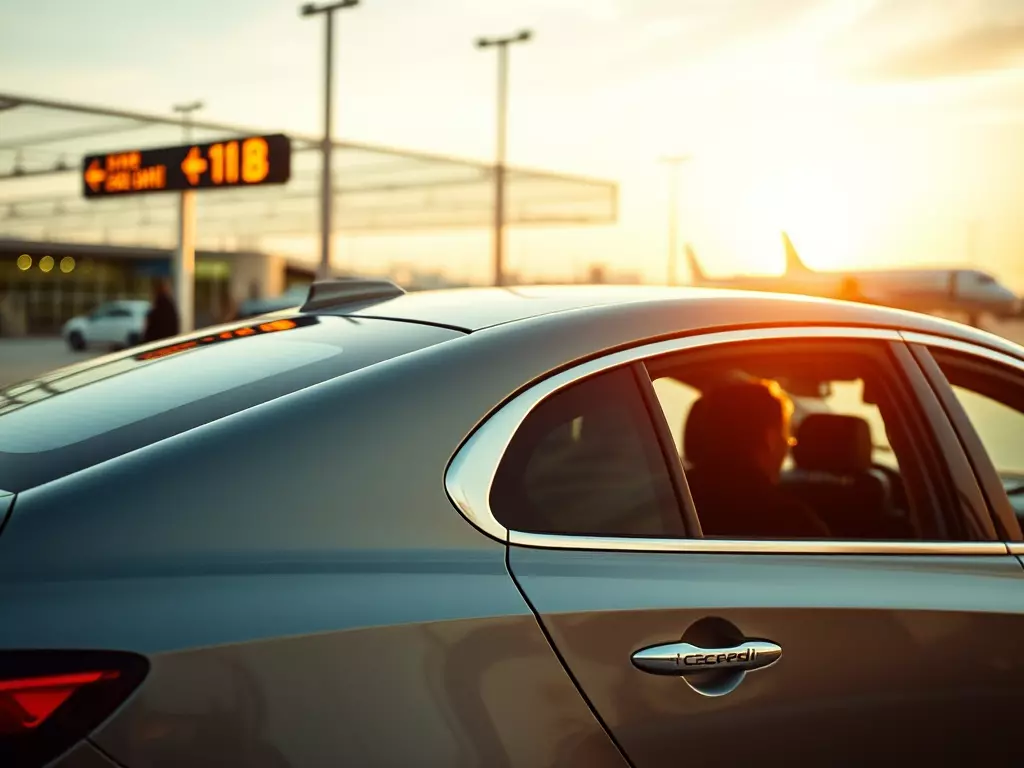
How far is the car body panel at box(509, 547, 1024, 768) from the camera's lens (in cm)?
170

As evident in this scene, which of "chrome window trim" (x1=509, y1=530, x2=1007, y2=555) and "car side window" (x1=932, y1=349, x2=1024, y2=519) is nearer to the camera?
"chrome window trim" (x1=509, y1=530, x2=1007, y2=555)

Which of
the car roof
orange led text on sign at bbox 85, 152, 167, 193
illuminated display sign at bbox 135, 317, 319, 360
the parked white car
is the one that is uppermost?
orange led text on sign at bbox 85, 152, 167, 193

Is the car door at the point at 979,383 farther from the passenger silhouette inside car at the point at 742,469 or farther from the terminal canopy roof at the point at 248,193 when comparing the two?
the terminal canopy roof at the point at 248,193

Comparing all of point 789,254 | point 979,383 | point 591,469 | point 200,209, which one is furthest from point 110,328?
point 591,469

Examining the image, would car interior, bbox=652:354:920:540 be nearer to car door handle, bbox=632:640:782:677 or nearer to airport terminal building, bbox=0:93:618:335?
car door handle, bbox=632:640:782:677

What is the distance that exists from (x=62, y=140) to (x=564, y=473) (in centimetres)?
2495

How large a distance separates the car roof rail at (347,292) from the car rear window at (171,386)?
125 millimetres

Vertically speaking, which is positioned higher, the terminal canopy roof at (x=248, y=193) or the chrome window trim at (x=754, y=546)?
the terminal canopy roof at (x=248, y=193)

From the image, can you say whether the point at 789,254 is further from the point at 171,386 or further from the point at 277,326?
the point at 171,386

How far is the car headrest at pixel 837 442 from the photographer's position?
3129 millimetres

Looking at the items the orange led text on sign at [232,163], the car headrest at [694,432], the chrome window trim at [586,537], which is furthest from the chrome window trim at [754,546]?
the orange led text on sign at [232,163]

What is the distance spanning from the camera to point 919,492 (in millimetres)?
2387

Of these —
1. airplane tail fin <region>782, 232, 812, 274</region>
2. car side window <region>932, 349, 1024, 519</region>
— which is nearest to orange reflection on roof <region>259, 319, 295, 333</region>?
car side window <region>932, 349, 1024, 519</region>

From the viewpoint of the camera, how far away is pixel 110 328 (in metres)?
42.5
